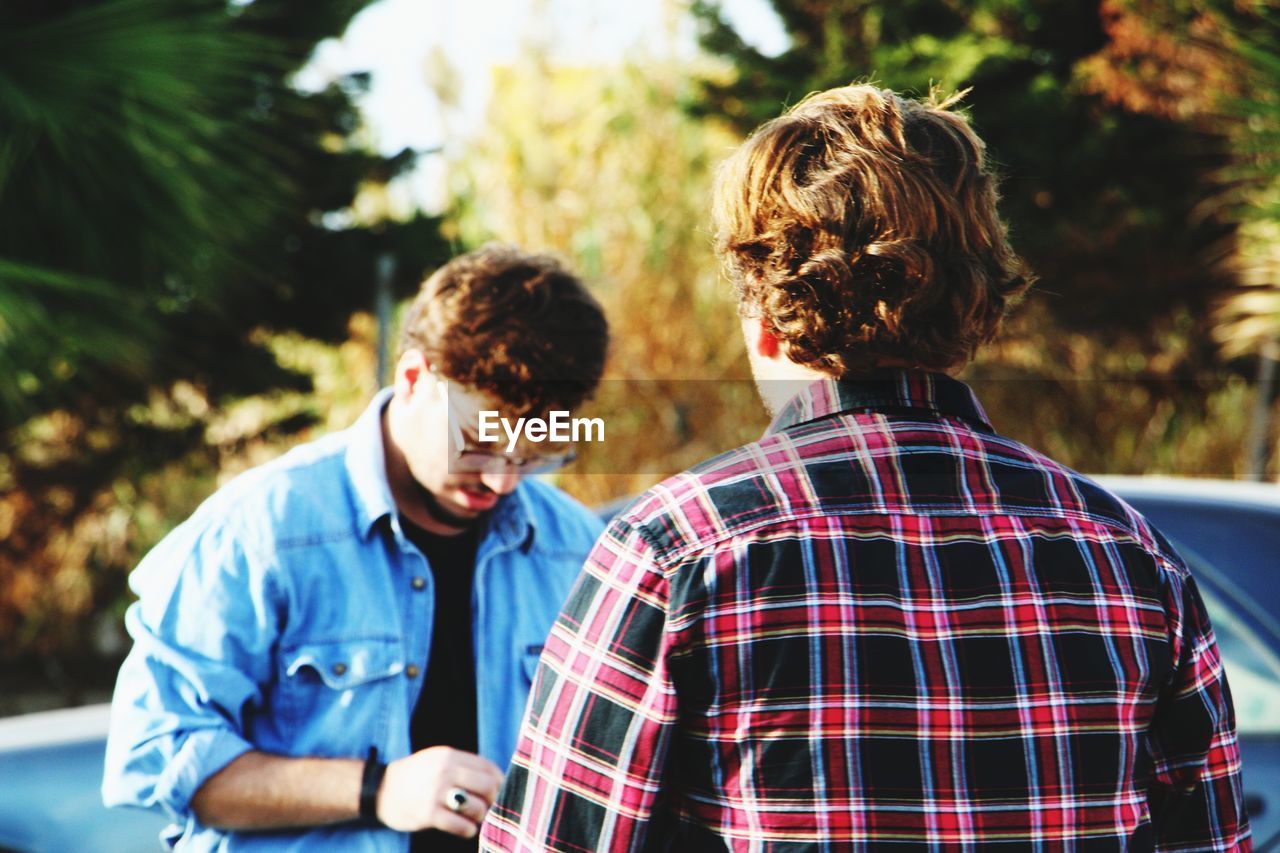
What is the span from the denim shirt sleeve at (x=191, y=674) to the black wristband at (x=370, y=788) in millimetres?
165

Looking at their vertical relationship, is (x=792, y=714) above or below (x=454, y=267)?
below

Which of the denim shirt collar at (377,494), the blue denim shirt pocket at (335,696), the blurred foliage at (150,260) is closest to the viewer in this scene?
the blue denim shirt pocket at (335,696)

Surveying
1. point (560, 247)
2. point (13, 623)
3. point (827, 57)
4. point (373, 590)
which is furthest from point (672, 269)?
point (373, 590)

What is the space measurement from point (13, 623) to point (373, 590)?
537 cm

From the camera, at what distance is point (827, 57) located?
6.48 m

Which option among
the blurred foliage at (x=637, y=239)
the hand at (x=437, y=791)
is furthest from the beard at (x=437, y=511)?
the blurred foliage at (x=637, y=239)

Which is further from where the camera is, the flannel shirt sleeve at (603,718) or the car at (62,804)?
the car at (62,804)

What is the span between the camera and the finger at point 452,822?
1.64 metres

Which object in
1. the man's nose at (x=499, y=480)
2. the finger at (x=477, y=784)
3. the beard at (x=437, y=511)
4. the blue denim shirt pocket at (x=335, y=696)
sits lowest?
the finger at (x=477, y=784)

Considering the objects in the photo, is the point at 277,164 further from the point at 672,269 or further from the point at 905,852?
the point at 905,852

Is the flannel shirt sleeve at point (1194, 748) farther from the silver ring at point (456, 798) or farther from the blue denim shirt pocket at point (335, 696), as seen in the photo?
the blue denim shirt pocket at point (335, 696)

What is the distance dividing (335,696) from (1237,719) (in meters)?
1.93

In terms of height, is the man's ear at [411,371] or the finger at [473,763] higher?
the man's ear at [411,371]

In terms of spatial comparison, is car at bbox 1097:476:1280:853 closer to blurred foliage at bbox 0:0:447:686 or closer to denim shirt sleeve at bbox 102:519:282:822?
denim shirt sleeve at bbox 102:519:282:822
